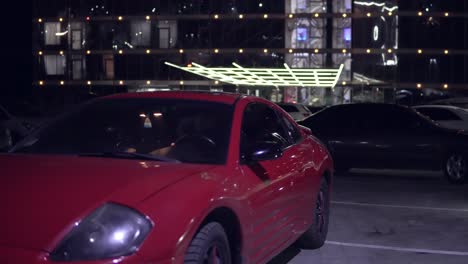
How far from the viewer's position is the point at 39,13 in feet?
160

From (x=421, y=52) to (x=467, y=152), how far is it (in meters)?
30.1

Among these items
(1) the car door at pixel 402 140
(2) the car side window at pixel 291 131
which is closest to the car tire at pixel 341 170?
(1) the car door at pixel 402 140

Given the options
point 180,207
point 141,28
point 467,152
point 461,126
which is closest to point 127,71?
point 141,28

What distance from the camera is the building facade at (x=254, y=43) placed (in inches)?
1649

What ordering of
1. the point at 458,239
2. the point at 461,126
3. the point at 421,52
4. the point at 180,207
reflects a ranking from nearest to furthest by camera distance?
the point at 180,207 < the point at 458,239 < the point at 461,126 < the point at 421,52

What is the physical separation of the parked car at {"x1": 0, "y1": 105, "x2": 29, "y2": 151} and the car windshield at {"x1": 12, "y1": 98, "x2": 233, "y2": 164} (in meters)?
10.8

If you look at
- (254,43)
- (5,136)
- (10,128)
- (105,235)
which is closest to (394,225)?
(105,235)

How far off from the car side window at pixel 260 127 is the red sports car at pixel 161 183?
0.04 ft

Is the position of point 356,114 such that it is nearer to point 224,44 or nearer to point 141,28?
point 224,44

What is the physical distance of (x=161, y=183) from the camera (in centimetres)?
410

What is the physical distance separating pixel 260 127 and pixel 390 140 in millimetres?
7830

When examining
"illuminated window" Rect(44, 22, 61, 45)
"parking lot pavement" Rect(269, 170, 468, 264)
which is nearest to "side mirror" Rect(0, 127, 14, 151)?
"parking lot pavement" Rect(269, 170, 468, 264)

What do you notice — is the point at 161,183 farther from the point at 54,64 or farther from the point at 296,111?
the point at 54,64

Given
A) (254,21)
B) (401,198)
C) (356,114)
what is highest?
(254,21)
